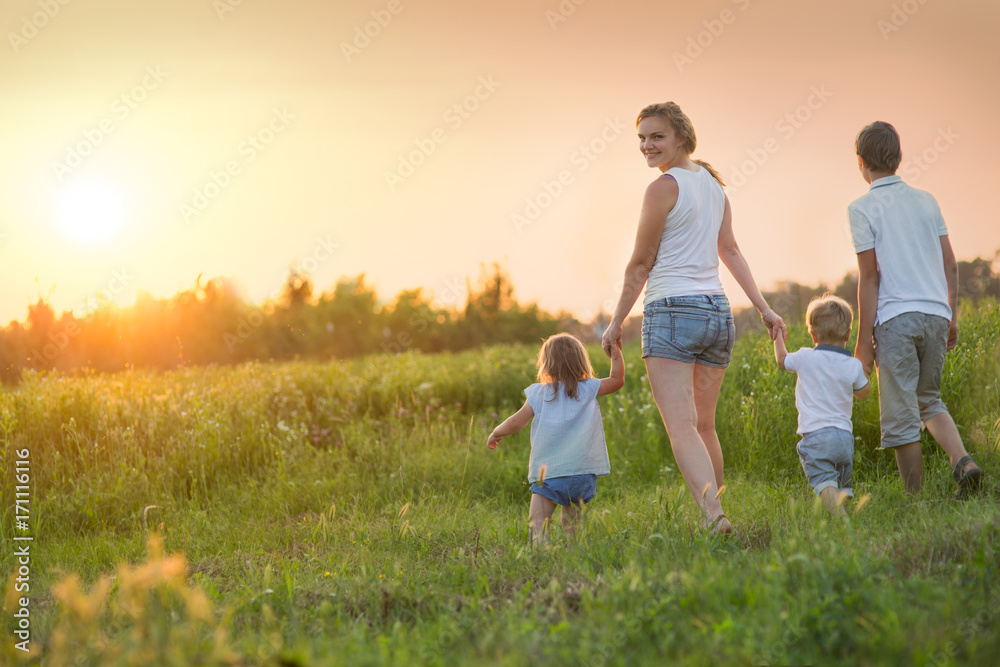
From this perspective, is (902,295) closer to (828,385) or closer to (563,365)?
(828,385)

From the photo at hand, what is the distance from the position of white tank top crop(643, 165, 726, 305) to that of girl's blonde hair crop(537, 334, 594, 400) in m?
0.54

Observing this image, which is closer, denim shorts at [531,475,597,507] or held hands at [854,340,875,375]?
denim shorts at [531,475,597,507]

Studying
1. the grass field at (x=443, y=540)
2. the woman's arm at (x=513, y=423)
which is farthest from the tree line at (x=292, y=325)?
the woman's arm at (x=513, y=423)

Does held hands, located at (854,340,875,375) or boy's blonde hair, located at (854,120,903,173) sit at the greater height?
boy's blonde hair, located at (854,120,903,173)

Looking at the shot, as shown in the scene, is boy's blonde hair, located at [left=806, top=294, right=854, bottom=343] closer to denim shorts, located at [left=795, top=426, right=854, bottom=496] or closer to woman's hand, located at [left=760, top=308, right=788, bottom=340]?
woman's hand, located at [left=760, top=308, right=788, bottom=340]

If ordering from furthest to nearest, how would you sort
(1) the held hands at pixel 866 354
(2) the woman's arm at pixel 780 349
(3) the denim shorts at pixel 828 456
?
(1) the held hands at pixel 866 354 → (2) the woman's arm at pixel 780 349 → (3) the denim shorts at pixel 828 456

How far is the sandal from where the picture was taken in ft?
12.7

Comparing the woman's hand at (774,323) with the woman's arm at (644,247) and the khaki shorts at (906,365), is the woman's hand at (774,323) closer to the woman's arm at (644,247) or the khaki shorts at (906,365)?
the khaki shorts at (906,365)

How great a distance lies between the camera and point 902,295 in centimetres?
403

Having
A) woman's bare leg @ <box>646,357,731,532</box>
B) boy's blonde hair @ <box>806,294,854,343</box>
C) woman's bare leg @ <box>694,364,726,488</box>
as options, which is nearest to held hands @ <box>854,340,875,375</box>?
boy's blonde hair @ <box>806,294,854,343</box>

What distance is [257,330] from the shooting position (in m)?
28.3

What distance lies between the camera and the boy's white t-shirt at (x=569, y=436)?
12.9ft

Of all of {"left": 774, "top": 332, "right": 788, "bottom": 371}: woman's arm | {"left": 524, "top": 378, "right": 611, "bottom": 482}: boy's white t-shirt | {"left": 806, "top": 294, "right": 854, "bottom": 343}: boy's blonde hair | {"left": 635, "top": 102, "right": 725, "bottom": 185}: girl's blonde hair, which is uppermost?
{"left": 635, "top": 102, "right": 725, "bottom": 185}: girl's blonde hair

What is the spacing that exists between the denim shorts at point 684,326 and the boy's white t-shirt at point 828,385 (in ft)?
1.98
